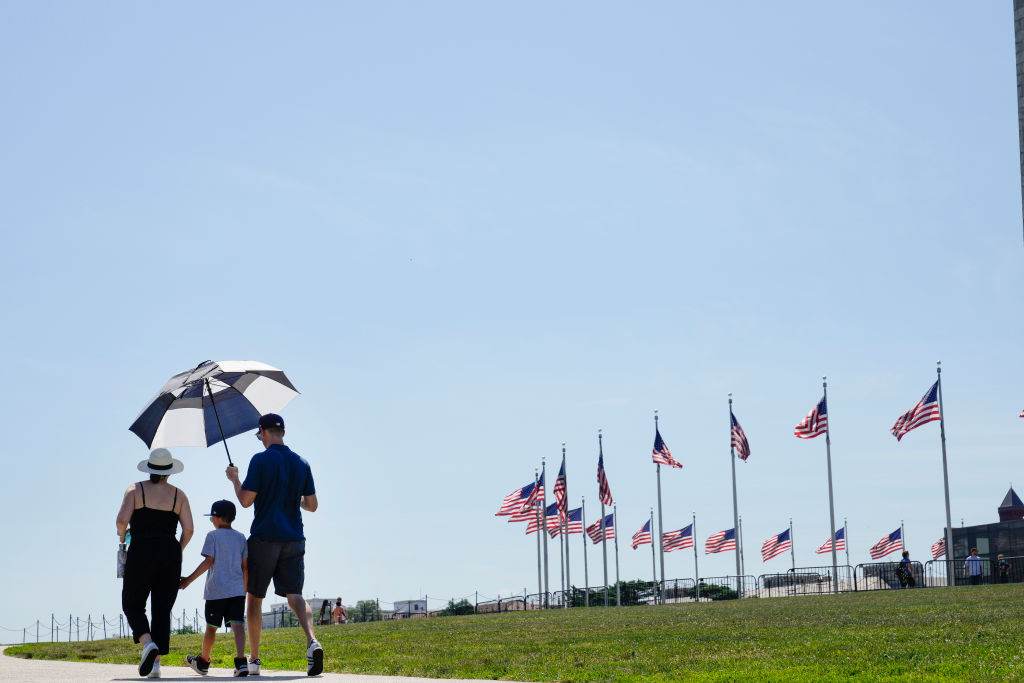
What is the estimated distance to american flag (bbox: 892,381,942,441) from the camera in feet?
155

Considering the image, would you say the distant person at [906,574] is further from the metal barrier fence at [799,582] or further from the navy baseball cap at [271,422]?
the navy baseball cap at [271,422]

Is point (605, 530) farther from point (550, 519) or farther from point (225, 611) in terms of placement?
point (225, 611)

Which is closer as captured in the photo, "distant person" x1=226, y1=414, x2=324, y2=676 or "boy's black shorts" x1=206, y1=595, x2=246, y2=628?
"distant person" x1=226, y1=414, x2=324, y2=676

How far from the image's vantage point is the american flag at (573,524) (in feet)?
211

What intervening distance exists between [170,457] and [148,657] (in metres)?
1.73

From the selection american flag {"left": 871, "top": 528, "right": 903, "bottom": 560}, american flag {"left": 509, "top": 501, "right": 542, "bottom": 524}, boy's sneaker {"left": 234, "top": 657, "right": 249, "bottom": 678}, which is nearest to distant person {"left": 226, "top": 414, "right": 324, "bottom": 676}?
boy's sneaker {"left": 234, "top": 657, "right": 249, "bottom": 678}

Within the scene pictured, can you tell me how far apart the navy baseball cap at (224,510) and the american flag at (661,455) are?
44.9m

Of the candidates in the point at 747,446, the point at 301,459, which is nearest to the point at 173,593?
the point at 301,459

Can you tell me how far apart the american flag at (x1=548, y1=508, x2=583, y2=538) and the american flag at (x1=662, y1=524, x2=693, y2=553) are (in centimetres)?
564

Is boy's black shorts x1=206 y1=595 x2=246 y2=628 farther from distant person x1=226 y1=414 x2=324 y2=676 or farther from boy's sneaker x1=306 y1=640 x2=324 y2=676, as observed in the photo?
boy's sneaker x1=306 y1=640 x2=324 y2=676

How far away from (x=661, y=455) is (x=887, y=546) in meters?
20.1

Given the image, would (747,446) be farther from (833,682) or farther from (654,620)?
(833,682)

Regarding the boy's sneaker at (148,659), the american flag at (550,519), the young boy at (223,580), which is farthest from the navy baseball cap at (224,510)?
the american flag at (550,519)

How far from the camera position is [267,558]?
456 inches
